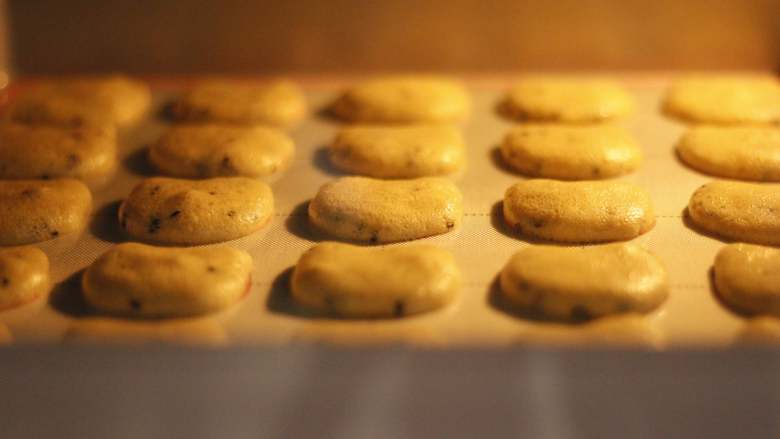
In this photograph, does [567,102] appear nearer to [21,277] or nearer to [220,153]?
[220,153]

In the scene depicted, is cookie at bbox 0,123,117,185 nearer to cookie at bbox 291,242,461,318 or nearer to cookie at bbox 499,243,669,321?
cookie at bbox 291,242,461,318

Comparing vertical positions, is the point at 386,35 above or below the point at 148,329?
above

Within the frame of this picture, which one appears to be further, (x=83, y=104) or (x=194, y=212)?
(x=83, y=104)

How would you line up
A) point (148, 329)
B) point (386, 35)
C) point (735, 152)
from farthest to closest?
point (386, 35), point (735, 152), point (148, 329)

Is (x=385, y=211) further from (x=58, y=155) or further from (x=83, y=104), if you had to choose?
(x=83, y=104)

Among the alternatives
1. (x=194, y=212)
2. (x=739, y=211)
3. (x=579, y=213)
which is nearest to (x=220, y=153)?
(x=194, y=212)

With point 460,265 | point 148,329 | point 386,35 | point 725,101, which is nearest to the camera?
point 148,329
